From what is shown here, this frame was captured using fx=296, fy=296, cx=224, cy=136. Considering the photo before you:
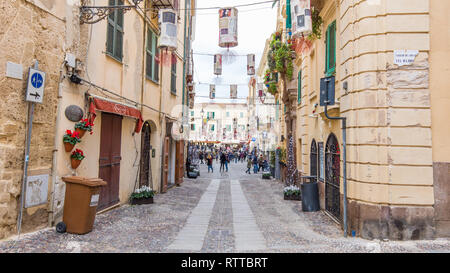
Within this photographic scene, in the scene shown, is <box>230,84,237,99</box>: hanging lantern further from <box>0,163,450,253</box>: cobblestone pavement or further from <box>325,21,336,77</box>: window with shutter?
<box>325,21,336,77</box>: window with shutter

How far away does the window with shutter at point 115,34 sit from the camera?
8.61m

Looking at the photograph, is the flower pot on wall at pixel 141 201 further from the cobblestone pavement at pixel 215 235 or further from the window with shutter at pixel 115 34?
the window with shutter at pixel 115 34

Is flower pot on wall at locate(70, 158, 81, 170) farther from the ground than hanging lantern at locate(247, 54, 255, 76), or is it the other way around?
hanging lantern at locate(247, 54, 255, 76)

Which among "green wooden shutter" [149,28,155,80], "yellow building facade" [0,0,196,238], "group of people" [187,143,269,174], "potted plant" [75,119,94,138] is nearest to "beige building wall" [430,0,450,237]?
"yellow building facade" [0,0,196,238]

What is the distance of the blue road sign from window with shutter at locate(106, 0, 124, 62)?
2798 millimetres

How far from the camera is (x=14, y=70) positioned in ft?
18.3

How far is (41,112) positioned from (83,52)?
6.54 ft

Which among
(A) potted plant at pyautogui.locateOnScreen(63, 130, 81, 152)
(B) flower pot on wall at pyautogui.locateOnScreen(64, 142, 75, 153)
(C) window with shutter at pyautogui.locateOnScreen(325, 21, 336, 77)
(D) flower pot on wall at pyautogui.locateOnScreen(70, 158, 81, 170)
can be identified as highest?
(C) window with shutter at pyautogui.locateOnScreen(325, 21, 336, 77)

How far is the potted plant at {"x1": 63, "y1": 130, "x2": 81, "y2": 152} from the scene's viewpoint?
668 centimetres

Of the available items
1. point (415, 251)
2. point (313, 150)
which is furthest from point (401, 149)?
point (313, 150)

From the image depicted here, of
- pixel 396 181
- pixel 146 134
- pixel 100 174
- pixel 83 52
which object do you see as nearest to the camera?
pixel 396 181

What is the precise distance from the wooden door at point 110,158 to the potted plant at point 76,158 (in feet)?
4.51

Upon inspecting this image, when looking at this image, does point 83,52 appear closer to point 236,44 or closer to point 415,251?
point 236,44

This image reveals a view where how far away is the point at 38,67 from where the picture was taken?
610cm
